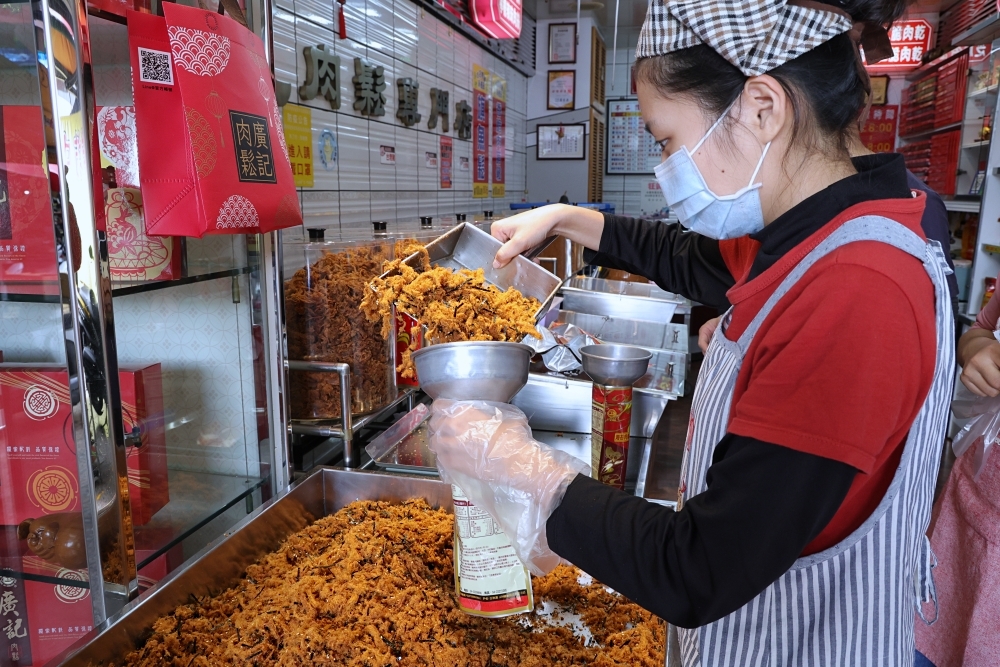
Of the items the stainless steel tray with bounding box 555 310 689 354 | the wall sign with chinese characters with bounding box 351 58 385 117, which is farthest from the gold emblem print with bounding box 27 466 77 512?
the wall sign with chinese characters with bounding box 351 58 385 117

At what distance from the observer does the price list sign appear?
8094 millimetres

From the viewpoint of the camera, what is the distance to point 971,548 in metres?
1.56

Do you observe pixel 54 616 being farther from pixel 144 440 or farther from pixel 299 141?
pixel 299 141

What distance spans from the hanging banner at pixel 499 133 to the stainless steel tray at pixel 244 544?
4.49m

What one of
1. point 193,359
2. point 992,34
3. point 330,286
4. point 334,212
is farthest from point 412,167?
point 992,34

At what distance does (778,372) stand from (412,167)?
351 centimetres

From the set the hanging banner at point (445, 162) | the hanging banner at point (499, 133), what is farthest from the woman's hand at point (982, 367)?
the hanging banner at point (499, 133)

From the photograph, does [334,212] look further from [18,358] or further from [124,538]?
[124,538]

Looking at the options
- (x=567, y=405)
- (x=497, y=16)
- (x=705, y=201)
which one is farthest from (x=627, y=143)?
(x=705, y=201)

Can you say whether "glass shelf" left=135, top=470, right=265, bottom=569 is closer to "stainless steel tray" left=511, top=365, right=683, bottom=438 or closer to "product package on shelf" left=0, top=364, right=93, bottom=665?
"product package on shelf" left=0, top=364, right=93, bottom=665

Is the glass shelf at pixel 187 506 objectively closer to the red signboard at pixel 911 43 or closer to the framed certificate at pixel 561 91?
the framed certificate at pixel 561 91

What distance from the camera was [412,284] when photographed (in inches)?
65.1

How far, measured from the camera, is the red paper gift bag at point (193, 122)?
107cm

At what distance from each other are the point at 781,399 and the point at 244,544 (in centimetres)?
118
